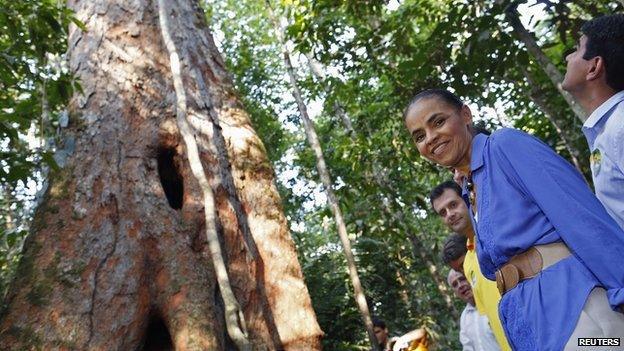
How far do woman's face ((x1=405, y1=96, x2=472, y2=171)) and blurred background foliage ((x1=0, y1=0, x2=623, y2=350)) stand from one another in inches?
76.4

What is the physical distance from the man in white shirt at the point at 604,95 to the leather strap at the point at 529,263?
19.4 inches

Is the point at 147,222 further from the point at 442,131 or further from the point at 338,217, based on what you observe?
the point at 338,217

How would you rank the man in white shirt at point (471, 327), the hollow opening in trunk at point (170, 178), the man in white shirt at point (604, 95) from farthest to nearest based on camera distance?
the hollow opening in trunk at point (170, 178) < the man in white shirt at point (471, 327) < the man in white shirt at point (604, 95)

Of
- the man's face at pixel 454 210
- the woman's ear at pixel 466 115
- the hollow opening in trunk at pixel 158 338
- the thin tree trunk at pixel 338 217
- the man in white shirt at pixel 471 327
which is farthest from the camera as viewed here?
the thin tree trunk at pixel 338 217

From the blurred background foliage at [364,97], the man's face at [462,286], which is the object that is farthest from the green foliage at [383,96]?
the man's face at [462,286]

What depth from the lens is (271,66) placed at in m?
11.4

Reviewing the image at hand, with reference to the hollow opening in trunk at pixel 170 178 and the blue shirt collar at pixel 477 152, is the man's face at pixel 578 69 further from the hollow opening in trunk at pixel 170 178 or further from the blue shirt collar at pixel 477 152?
the hollow opening in trunk at pixel 170 178

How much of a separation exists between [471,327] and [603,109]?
1964 mm

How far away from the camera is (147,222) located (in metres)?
2.96

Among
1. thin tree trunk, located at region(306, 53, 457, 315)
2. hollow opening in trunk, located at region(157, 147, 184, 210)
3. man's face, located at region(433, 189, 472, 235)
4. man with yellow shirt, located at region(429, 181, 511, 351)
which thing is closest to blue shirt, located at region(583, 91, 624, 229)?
man with yellow shirt, located at region(429, 181, 511, 351)

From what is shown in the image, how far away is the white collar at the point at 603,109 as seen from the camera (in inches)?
70.8

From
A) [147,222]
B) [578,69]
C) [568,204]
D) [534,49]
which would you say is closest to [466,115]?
[578,69]

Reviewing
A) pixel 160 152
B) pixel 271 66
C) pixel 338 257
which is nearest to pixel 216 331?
pixel 160 152

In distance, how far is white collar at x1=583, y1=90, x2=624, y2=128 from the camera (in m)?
1.80
